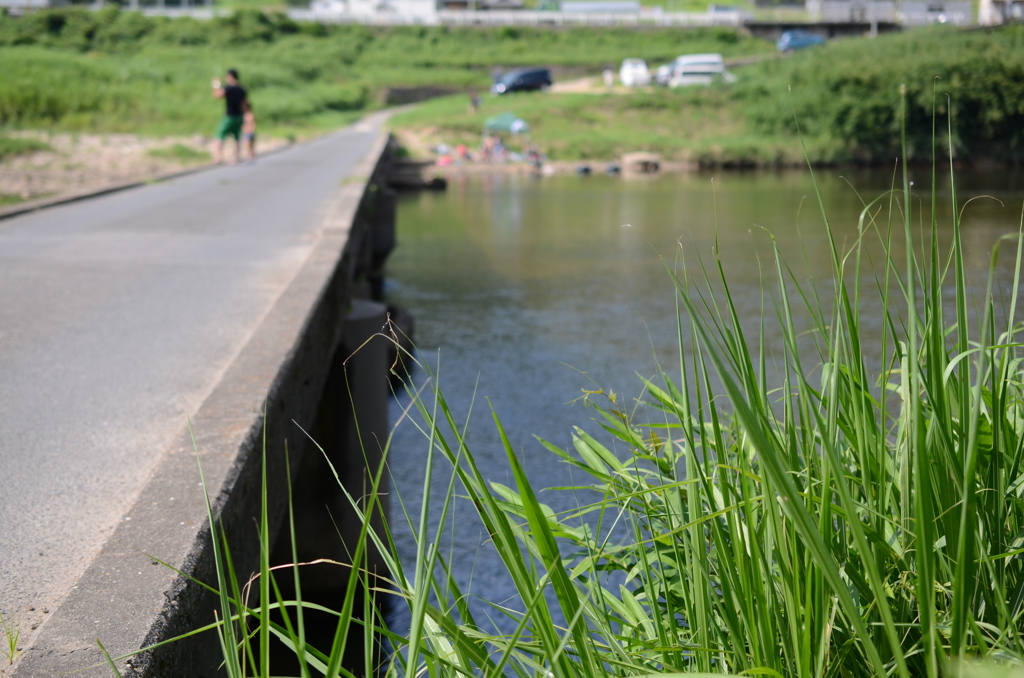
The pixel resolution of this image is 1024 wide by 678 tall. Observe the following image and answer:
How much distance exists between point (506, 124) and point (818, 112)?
11.0 metres

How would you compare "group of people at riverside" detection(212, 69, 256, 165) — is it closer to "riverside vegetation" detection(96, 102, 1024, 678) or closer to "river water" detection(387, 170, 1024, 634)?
"river water" detection(387, 170, 1024, 634)

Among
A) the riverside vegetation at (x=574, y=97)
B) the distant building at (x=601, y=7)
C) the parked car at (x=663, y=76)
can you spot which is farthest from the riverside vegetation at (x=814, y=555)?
the distant building at (x=601, y=7)

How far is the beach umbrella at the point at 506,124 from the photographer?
34500 mm

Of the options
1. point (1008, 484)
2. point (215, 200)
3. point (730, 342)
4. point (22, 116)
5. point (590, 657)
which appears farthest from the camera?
point (22, 116)

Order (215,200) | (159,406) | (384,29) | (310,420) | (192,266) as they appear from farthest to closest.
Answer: (384,29) → (215,200) → (192,266) → (310,420) → (159,406)

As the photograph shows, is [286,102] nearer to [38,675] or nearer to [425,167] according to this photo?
[425,167]

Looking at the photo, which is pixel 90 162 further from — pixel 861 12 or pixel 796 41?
pixel 861 12

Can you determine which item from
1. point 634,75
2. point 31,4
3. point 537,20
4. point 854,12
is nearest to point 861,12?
point 854,12

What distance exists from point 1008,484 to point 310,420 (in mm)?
2778

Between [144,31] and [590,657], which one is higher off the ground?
[144,31]

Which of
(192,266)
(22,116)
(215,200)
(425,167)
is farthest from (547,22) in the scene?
(192,266)

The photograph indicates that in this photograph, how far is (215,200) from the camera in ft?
35.8

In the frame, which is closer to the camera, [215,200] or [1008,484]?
[1008,484]

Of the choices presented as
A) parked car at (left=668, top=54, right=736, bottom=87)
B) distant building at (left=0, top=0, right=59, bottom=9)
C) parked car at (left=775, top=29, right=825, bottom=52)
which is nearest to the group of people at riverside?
parked car at (left=668, top=54, right=736, bottom=87)
